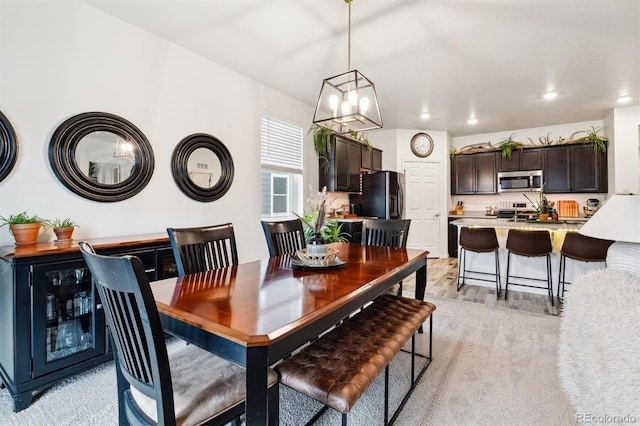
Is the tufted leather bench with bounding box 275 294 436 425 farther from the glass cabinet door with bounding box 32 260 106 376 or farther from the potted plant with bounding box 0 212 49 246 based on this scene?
the potted plant with bounding box 0 212 49 246

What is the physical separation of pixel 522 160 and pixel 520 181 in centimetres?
43

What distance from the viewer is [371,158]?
5.96m

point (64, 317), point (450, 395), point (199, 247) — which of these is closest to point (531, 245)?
point (450, 395)

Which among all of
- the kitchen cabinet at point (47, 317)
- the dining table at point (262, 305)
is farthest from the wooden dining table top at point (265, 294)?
the kitchen cabinet at point (47, 317)

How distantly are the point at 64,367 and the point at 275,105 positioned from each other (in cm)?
349

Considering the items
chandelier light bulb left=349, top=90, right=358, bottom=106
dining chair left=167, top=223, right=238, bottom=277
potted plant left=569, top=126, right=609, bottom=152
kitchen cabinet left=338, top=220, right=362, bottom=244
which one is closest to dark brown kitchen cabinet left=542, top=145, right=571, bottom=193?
potted plant left=569, top=126, right=609, bottom=152

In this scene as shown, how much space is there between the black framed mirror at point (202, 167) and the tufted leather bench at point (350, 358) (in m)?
2.22

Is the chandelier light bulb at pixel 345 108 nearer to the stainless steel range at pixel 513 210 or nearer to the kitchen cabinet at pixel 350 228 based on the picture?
the kitchen cabinet at pixel 350 228

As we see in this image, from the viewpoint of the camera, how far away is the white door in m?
6.45

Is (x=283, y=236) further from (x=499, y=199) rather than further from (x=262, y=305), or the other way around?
(x=499, y=199)

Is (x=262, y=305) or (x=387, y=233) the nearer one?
(x=262, y=305)

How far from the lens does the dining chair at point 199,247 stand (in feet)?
6.00

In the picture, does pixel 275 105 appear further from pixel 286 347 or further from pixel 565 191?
pixel 565 191

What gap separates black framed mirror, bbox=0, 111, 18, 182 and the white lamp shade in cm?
374
